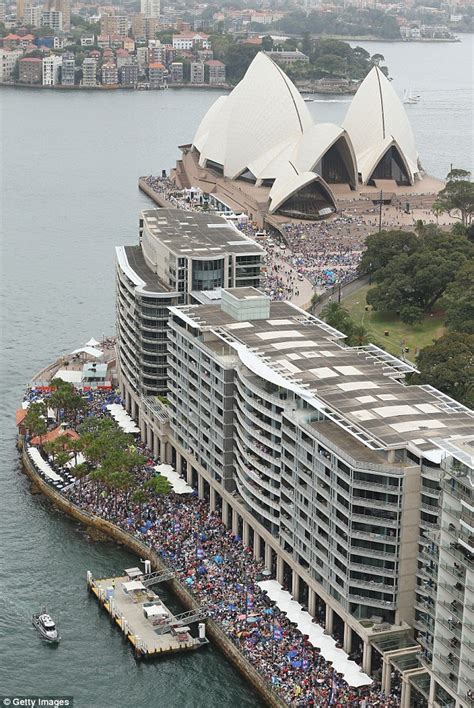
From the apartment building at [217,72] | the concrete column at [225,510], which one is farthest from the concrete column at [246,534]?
the apartment building at [217,72]

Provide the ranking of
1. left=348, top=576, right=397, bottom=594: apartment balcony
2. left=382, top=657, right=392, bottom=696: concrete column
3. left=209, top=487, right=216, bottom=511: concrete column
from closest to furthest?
left=382, top=657, right=392, bottom=696: concrete column < left=348, top=576, right=397, bottom=594: apartment balcony < left=209, top=487, right=216, bottom=511: concrete column

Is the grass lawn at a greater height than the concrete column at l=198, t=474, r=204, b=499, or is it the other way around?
the grass lawn

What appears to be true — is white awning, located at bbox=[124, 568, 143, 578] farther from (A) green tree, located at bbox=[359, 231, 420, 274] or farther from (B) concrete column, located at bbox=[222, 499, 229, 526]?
(A) green tree, located at bbox=[359, 231, 420, 274]

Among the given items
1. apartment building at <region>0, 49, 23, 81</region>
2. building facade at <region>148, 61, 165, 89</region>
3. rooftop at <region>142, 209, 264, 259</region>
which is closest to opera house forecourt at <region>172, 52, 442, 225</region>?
rooftop at <region>142, 209, 264, 259</region>

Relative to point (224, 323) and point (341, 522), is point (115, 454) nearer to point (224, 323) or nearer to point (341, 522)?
point (224, 323)

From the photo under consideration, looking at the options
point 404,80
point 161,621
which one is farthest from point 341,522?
point 404,80

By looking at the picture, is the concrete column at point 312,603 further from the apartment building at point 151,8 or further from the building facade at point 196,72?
the apartment building at point 151,8

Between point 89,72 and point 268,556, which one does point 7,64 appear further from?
point 268,556

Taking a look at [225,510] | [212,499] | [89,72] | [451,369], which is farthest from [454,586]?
[89,72]
